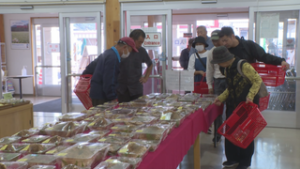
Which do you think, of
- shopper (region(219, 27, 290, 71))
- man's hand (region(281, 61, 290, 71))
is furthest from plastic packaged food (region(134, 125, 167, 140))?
man's hand (region(281, 61, 290, 71))

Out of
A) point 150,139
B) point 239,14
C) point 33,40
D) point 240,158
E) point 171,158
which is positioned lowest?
point 240,158

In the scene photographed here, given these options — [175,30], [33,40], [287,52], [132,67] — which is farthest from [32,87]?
[287,52]

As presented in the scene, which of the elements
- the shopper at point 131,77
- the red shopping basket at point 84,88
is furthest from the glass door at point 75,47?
the shopper at point 131,77

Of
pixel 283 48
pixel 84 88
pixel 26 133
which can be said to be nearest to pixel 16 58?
pixel 84 88

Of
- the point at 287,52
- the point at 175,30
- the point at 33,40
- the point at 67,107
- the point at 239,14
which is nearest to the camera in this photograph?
the point at 287,52

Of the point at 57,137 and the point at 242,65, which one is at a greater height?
the point at 242,65

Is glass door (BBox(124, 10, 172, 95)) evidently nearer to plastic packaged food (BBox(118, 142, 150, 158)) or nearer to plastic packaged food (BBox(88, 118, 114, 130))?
plastic packaged food (BBox(88, 118, 114, 130))

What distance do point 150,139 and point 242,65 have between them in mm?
1525

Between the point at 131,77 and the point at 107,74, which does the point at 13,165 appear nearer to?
the point at 107,74

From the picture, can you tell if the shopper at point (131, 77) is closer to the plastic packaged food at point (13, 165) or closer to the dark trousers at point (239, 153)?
the dark trousers at point (239, 153)

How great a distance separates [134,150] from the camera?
1.72 metres

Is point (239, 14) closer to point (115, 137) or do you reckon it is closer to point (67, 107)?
point (67, 107)

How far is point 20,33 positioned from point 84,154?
9141mm

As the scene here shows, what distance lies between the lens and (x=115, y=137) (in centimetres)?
198
